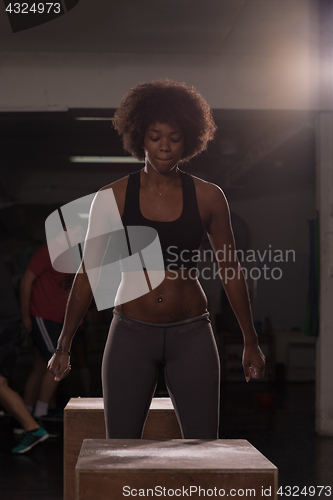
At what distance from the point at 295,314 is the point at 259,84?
437 centimetres

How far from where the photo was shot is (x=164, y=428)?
7.80 feet

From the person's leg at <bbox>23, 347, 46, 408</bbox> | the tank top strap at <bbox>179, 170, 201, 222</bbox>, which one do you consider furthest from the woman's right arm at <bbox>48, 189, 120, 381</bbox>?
the person's leg at <bbox>23, 347, 46, 408</bbox>

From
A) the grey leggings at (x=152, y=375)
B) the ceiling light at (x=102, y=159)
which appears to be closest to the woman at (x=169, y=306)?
the grey leggings at (x=152, y=375)

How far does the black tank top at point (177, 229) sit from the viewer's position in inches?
69.4

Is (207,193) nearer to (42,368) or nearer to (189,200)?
(189,200)

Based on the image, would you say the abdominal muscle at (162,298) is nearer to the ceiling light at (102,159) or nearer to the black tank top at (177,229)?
the black tank top at (177,229)

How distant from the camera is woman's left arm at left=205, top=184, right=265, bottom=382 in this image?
6.05 ft

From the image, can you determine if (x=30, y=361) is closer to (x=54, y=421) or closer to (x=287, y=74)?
(x=54, y=421)

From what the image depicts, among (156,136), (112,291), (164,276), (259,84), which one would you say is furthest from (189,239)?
(112,291)

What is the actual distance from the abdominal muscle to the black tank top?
4 centimetres

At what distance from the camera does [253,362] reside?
1.87 metres

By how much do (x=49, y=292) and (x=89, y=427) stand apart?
2.12m

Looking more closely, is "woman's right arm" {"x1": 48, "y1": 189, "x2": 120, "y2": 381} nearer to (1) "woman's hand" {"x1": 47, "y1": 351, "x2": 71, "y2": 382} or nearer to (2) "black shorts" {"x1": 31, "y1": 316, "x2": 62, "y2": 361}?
(1) "woman's hand" {"x1": 47, "y1": 351, "x2": 71, "y2": 382}

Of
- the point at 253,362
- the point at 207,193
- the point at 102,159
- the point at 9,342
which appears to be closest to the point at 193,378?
the point at 253,362
